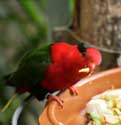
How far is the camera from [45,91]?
1.23 metres

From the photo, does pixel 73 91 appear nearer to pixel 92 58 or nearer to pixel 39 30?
pixel 92 58

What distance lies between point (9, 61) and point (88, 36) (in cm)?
29

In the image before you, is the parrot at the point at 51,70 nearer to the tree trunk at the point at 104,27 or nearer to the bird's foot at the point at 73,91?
the bird's foot at the point at 73,91

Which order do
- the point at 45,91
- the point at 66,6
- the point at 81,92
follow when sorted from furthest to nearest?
the point at 66,6 → the point at 45,91 → the point at 81,92

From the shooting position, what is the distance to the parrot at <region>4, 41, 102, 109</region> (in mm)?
1137

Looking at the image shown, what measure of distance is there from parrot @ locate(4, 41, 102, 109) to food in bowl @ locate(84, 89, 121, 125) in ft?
0.30

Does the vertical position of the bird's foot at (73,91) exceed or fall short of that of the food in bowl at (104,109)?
it exceeds it

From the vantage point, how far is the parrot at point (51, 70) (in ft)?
3.73

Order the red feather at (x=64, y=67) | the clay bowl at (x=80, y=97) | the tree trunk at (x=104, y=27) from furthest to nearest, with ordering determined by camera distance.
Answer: the tree trunk at (x=104, y=27) → the red feather at (x=64, y=67) → the clay bowl at (x=80, y=97)

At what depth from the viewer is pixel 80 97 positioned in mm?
1096

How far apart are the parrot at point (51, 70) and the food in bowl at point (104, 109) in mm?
91

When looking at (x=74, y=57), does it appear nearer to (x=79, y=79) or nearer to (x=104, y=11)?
(x=79, y=79)

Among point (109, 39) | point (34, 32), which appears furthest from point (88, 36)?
point (34, 32)

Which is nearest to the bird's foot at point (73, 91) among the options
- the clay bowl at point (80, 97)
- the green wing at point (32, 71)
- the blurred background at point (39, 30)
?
A: the clay bowl at point (80, 97)
